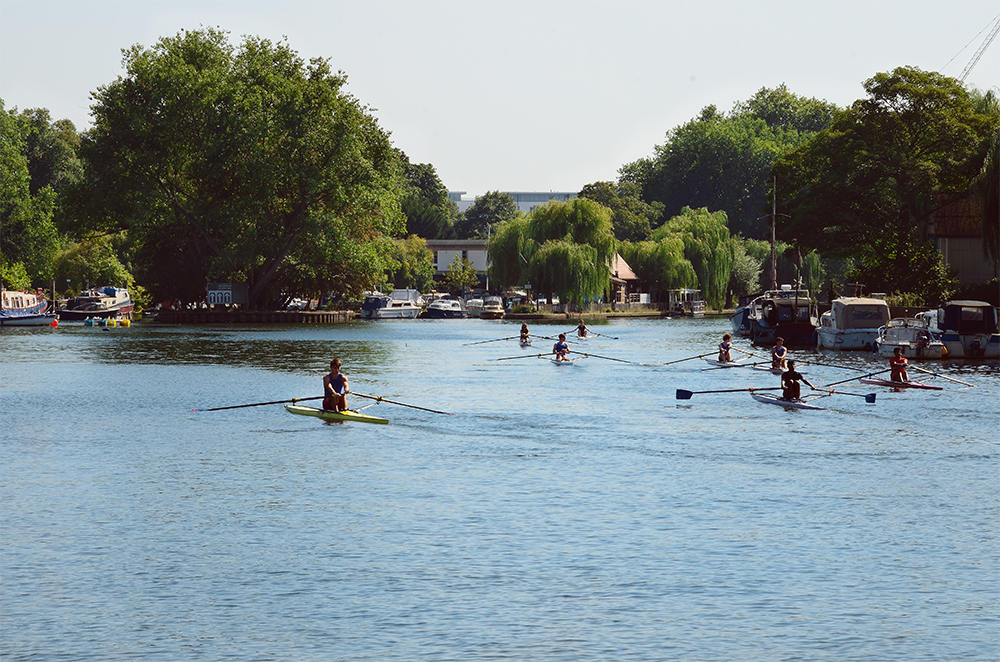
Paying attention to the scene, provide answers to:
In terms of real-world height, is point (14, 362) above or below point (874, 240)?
below

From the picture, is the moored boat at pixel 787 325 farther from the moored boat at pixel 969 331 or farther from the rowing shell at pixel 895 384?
the rowing shell at pixel 895 384

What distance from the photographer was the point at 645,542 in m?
19.4

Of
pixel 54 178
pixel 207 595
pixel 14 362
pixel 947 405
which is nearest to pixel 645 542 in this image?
pixel 207 595

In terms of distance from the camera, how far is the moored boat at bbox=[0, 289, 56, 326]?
104 m

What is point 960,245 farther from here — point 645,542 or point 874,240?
point 645,542

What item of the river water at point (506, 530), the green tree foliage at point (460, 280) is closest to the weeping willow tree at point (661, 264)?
the green tree foliage at point (460, 280)

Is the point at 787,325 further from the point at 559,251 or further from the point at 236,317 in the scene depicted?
the point at 236,317

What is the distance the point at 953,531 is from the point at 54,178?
137 m

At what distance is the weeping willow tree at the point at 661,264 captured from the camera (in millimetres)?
133500

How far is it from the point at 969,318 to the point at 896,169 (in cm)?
2521

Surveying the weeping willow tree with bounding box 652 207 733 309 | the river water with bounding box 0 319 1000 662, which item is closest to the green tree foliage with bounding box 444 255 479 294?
the weeping willow tree with bounding box 652 207 733 309

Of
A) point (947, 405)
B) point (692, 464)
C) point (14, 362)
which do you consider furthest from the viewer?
point (14, 362)

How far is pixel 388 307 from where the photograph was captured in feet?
440

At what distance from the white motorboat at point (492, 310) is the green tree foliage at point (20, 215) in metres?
46.7
